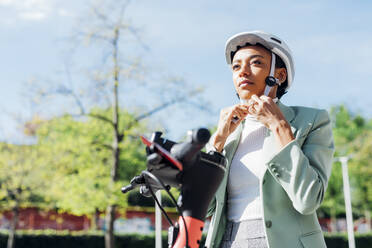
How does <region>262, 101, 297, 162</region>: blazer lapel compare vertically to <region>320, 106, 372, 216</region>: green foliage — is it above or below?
below

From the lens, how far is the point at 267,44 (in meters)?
2.42

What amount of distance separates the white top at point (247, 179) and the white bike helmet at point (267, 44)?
1.19ft

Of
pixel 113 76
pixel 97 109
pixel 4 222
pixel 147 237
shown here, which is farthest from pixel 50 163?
pixel 4 222

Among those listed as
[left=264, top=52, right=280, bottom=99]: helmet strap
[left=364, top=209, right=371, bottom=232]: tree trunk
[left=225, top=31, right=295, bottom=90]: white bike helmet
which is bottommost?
[left=264, top=52, right=280, bottom=99]: helmet strap

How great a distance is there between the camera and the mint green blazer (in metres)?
1.97

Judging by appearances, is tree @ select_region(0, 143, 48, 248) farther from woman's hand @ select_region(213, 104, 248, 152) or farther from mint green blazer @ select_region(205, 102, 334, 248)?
mint green blazer @ select_region(205, 102, 334, 248)

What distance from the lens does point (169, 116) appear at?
1686 centimetres

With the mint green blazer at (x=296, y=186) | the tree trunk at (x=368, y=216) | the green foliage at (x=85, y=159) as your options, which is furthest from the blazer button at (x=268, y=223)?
the tree trunk at (x=368, y=216)

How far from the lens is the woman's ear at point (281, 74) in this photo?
2.52m

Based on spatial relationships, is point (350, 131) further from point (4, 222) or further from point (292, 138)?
point (292, 138)

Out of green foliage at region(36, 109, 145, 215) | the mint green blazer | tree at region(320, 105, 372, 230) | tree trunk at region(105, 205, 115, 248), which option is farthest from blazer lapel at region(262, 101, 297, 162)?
tree at region(320, 105, 372, 230)

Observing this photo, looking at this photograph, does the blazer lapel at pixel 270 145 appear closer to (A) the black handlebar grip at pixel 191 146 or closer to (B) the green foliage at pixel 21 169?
(A) the black handlebar grip at pixel 191 146

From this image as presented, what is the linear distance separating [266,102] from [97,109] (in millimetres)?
16727

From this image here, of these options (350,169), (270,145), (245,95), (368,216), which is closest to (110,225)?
(245,95)
